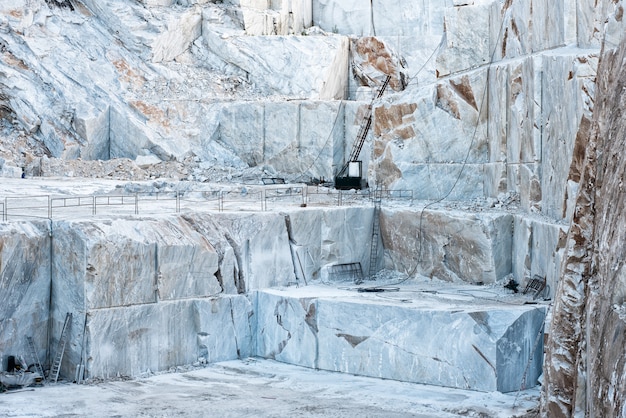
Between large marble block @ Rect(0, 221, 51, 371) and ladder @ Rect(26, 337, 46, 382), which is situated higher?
large marble block @ Rect(0, 221, 51, 371)

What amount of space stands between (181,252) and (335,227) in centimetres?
511

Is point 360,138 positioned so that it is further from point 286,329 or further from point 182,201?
point 286,329

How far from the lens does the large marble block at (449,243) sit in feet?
79.5

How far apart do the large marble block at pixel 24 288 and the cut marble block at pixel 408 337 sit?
5004mm

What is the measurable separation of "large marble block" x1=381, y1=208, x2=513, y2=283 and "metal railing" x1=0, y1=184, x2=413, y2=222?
1.86 meters

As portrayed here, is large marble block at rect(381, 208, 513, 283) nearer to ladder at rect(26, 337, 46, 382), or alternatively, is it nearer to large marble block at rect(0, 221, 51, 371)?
large marble block at rect(0, 221, 51, 371)

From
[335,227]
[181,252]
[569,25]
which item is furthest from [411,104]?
[181,252]

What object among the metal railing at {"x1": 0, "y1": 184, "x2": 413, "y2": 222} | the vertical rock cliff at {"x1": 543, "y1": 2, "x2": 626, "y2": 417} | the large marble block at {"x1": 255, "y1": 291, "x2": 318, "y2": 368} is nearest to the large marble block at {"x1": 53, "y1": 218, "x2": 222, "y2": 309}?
the metal railing at {"x1": 0, "y1": 184, "x2": 413, "y2": 222}

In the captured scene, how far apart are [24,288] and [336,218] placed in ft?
27.4

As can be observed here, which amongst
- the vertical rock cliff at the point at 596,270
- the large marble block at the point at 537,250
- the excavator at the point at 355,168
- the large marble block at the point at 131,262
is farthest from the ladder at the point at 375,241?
the vertical rock cliff at the point at 596,270

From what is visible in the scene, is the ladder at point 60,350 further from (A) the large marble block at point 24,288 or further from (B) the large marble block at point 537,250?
(B) the large marble block at point 537,250

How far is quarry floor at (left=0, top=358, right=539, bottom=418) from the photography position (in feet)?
61.1

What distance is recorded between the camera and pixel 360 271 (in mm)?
26516

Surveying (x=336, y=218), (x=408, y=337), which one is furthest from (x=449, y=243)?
(x=408, y=337)
